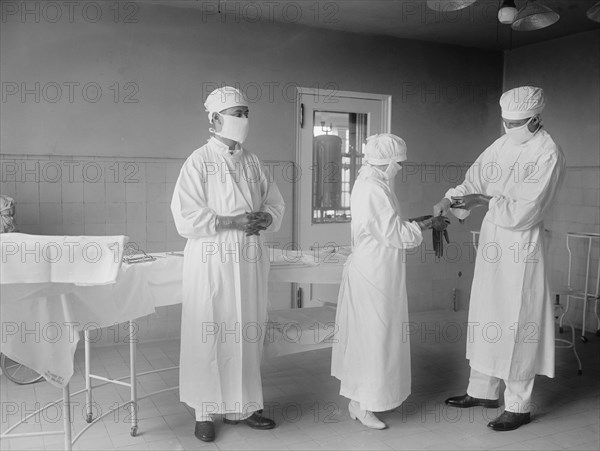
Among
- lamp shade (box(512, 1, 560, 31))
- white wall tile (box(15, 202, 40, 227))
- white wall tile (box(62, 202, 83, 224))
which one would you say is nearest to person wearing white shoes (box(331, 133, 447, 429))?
lamp shade (box(512, 1, 560, 31))

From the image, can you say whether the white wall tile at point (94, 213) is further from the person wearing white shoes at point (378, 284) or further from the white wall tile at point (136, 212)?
the person wearing white shoes at point (378, 284)

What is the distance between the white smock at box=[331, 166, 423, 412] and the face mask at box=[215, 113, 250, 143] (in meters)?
0.76

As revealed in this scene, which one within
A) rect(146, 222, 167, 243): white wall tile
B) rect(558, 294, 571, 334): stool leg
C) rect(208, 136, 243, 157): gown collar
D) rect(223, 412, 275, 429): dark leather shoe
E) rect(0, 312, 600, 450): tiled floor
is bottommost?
rect(0, 312, 600, 450): tiled floor

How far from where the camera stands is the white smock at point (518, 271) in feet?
11.6

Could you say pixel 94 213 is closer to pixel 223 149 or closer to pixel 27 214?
pixel 27 214

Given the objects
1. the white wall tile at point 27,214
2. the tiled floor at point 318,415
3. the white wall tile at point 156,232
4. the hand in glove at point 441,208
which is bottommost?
the tiled floor at point 318,415

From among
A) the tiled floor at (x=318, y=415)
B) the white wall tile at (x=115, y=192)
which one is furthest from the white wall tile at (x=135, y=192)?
the tiled floor at (x=318, y=415)

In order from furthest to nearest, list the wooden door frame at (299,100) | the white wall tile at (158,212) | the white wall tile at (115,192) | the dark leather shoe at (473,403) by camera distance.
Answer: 1. the wooden door frame at (299,100)
2. the white wall tile at (158,212)
3. the white wall tile at (115,192)
4. the dark leather shoe at (473,403)

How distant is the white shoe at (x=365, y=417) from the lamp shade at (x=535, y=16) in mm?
2669

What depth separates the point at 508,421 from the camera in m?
3.63

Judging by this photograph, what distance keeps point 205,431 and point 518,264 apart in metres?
2.10

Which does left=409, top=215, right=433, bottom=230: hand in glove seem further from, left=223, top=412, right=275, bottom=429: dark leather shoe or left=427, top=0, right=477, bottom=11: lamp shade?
left=223, top=412, right=275, bottom=429: dark leather shoe

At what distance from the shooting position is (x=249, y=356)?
353 centimetres

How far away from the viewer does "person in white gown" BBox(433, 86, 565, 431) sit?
354 cm
